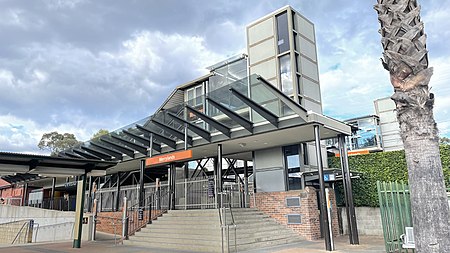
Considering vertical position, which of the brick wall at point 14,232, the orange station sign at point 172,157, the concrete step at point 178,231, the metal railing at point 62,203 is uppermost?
the orange station sign at point 172,157

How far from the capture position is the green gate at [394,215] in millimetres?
7562

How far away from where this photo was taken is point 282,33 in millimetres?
16641

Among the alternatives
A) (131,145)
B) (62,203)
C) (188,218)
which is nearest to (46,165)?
(131,145)

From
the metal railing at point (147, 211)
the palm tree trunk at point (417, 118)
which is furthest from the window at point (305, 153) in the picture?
the palm tree trunk at point (417, 118)

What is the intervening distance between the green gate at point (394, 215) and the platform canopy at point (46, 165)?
→ 9.28 m

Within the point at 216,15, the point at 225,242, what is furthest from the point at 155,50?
the point at 225,242

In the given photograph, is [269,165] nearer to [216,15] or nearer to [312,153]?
[312,153]

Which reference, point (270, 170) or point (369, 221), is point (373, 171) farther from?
point (270, 170)

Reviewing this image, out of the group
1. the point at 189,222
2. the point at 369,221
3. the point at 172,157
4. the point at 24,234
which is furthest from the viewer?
the point at 24,234

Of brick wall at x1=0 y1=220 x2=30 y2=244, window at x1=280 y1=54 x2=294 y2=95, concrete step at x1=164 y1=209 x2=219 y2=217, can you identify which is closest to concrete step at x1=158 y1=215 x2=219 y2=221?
concrete step at x1=164 y1=209 x2=219 y2=217

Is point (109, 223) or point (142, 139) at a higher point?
point (142, 139)

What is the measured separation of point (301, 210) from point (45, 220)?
15336mm

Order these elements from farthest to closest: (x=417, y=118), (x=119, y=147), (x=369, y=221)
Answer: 1. (x=119, y=147)
2. (x=369, y=221)
3. (x=417, y=118)

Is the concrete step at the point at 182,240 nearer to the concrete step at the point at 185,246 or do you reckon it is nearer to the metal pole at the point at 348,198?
the concrete step at the point at 185,246
